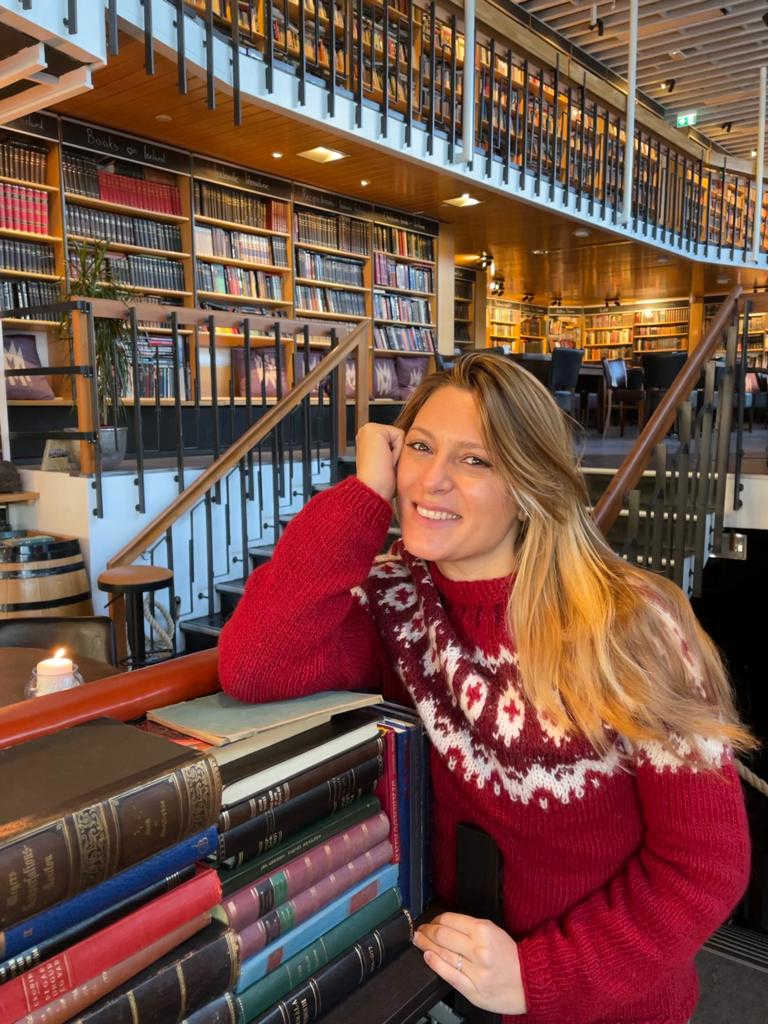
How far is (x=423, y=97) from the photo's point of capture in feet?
21.6

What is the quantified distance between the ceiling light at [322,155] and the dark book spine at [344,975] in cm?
550

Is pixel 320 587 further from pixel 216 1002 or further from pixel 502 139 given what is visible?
pixel 502 139

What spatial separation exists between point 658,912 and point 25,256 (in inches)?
205

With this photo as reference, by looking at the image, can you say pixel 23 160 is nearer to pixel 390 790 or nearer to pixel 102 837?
pixel 390 790

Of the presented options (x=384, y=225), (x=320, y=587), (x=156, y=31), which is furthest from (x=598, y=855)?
(x=384, y=225)

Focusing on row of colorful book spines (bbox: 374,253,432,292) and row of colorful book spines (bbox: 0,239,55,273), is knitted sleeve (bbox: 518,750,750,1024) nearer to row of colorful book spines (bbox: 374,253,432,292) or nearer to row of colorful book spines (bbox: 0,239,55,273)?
row of colorful book spines (bbox: 0,239,55,273)

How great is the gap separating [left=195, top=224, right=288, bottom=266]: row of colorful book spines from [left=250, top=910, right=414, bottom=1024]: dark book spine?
18.6 feet

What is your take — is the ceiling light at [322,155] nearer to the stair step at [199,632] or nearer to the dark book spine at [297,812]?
the stair step at [199,632]

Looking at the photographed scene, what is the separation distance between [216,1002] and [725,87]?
10936 millimetres

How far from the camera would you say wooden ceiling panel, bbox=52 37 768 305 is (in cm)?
454

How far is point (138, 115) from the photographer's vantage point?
490 centimetres

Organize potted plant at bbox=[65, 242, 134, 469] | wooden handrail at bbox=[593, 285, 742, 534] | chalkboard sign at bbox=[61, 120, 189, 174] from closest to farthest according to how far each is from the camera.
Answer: wooden handrail at bbox=[593, 285, 742, 534] → potted plant at bbox=[65, 242, 134, 469] → chalkboard sign at bbox=[61, 120, 189, 174]

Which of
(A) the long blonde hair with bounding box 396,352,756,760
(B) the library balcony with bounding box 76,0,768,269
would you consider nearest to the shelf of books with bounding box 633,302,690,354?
(B) the library balcony with bounding box 76,0,768,269

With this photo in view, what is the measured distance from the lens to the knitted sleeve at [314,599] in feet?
3.07
